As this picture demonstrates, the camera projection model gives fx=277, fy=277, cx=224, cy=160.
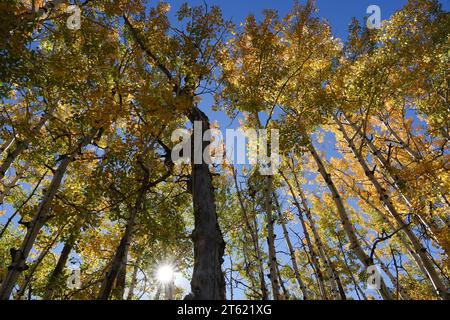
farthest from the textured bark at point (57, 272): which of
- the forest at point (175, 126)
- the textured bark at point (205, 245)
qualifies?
the textured bark at point (205, 245)

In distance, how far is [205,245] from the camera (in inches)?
180

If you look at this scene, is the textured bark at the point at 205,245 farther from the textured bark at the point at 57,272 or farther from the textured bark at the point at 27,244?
the textured bark at the point at 57,272

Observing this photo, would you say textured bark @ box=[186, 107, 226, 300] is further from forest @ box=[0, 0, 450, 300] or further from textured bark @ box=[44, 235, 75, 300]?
textured bark @ box=[44, 235, 75, 300]

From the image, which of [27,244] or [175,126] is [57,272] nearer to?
[27,244]

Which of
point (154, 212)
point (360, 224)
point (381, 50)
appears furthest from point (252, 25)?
point (360, 224)

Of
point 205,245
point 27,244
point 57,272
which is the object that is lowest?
point 205,245

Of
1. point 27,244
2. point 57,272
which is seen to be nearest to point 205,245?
point 27,244

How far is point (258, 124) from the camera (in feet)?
29.0

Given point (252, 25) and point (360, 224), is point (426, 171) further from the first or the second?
point (360, 224)

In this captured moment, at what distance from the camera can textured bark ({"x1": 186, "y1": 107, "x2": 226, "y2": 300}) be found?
4.05m

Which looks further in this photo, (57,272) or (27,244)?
(57,272)

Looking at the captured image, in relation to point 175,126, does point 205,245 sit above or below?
below

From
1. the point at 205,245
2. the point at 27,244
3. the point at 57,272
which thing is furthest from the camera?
the point at 57,272

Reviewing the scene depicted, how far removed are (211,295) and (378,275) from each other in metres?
3.75
